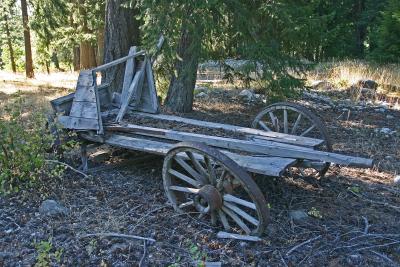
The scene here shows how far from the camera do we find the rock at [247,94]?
9.63 meters

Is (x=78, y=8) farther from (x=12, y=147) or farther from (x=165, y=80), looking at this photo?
(x=12, y=147)

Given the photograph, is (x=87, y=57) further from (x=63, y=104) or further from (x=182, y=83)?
(x=63, y=104)

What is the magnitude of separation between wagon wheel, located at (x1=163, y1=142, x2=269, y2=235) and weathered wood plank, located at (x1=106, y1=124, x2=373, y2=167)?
447 mm

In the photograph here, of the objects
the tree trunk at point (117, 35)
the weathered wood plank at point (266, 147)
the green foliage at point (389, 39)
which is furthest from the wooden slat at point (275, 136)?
the green foliage at point (389, 39)

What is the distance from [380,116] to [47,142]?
6.51 meters

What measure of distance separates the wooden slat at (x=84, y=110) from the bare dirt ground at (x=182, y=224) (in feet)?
2.40

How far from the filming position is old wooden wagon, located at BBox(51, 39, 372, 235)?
3.72 m

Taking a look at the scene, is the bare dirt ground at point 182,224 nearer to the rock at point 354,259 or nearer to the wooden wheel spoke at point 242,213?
the rock at point 354,259

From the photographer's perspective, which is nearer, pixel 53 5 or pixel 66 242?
pixel 66 242

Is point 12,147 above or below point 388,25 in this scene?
below

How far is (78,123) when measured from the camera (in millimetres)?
5215

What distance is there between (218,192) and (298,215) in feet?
2.98

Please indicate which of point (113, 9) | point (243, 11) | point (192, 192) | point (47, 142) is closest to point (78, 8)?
point (113, 9)

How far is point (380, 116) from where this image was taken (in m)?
8.45
